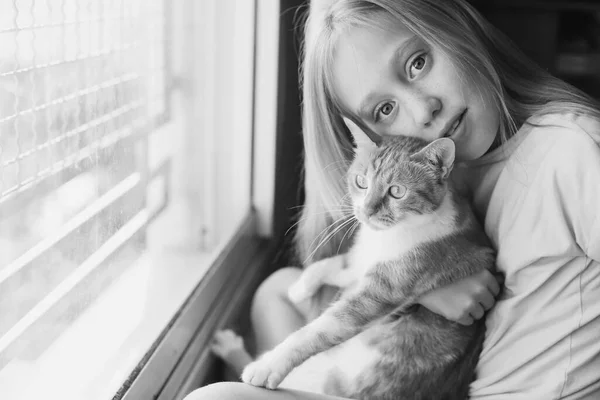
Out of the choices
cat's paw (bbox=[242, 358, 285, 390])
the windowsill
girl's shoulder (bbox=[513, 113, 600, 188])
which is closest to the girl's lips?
girl's shoulder (bbox=[513, 113, 600, 188])

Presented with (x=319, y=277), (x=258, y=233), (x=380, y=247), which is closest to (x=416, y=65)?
(x=380, y=247)

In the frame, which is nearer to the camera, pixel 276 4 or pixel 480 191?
pixel 480 191

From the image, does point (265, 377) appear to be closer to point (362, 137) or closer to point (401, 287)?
point (401, 287)

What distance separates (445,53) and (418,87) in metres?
0.07

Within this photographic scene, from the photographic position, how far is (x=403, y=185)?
1045mm

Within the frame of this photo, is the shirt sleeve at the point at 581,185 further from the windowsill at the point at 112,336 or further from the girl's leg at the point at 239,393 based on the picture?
the windowsill at the point at 112,336

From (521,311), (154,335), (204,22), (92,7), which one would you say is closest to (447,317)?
(521,311)

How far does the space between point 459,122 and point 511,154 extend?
0.35 feet

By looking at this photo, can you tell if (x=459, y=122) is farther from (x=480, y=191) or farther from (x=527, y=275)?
(x=527, y=275)

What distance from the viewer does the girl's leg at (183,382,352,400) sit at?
907 millimetres

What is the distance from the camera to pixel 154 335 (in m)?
1.15

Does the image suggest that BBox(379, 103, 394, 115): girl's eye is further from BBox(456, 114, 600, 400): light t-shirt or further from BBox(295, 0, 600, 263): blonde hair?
BBox(456, 114, 600, 400): light t-shirt

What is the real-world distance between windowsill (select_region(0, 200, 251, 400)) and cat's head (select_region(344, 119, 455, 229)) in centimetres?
45

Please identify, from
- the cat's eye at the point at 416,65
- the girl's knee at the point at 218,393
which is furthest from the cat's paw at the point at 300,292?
the cat's eye at the point at 416,65
